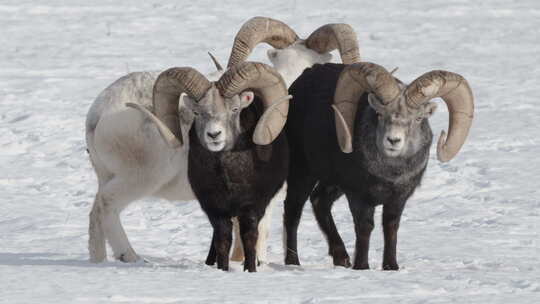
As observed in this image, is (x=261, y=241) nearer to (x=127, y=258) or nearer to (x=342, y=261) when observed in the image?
(x=342, y=261)

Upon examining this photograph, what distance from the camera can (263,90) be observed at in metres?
11.5

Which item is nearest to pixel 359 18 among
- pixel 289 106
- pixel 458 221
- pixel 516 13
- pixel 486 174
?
pixel 516 13

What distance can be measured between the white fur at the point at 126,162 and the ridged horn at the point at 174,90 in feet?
1.44

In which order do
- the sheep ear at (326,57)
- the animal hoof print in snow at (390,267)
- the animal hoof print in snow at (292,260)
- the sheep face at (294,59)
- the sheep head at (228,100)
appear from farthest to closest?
1. the sheep ear at (326,57)
2. the sheep face at (294,59)
3. the animal hoof print in snow at (292,260)
4. the animal hoof print in snow at (390,267)
5. the sheep head at (228,100)

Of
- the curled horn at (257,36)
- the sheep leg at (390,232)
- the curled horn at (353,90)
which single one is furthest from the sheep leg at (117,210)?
the sheep leg at (390,232)

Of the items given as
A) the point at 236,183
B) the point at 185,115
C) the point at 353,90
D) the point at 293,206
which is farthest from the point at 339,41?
the point at 236,183

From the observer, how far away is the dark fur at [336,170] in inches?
448

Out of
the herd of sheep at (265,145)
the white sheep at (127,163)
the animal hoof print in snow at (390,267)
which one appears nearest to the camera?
the herd of sheep at (265,145)

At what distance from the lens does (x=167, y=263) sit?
41.0ft

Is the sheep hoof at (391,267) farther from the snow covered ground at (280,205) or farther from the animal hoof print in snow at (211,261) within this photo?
the animal hoof print in snow at (211,261)

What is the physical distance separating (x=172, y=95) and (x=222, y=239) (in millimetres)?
1435

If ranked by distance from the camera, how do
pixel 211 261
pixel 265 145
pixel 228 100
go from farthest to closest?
pixel 211 261 → pixel 265 145 → pixel 228 100

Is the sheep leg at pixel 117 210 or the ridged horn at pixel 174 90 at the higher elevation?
the ridged horn at pixel 174 90

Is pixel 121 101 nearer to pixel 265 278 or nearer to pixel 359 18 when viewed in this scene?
pixel 265 278
